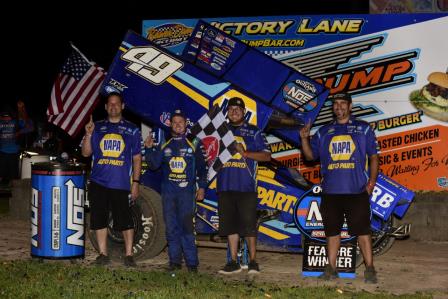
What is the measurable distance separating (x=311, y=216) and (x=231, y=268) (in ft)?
3.29

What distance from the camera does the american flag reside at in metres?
9.92

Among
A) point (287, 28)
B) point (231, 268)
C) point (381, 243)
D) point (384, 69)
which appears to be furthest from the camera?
point (287, 28)

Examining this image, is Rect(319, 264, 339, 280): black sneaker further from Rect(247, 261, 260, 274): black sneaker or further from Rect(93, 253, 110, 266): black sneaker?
→ Rect(93, 253, 110, 266): black sneaker

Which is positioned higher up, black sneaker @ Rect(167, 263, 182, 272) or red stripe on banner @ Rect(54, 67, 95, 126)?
red stripe on banner @ Rect(54, 67, 95, 126)

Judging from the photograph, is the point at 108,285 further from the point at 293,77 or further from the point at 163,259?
the point at 293,77

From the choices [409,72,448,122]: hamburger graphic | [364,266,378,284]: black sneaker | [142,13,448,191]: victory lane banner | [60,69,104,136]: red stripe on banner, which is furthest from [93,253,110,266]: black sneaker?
[409,72,448,122]: hamburger graphic

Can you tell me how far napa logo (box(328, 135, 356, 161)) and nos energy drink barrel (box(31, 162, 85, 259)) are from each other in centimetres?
274

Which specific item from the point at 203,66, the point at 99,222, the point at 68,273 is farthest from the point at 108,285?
the point at 203,66

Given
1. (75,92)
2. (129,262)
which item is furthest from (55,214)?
(75,92)

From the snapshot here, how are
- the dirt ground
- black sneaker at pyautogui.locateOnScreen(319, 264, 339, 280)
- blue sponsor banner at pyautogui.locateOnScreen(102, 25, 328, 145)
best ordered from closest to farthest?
the dirt ground < black sneaker at pyautogui.locateOnScreen(319, 264, 339, 280) < blue sponsor banner at pyautogui.locateOnScreen(102, 25, 328, 145)

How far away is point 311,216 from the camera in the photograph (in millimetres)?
8047

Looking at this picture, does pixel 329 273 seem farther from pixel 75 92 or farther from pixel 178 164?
pixel 75 92

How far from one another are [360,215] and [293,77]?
209cm

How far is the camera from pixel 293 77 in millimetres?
8875
